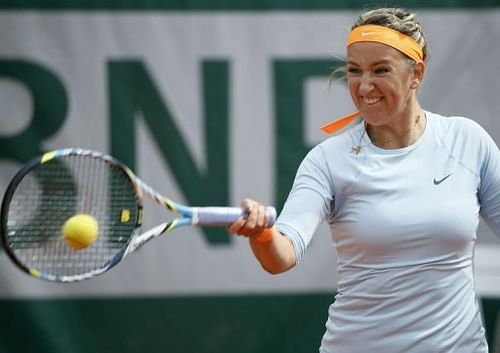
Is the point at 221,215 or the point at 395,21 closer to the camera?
the point at 221,215

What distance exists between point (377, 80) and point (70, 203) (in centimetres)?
146

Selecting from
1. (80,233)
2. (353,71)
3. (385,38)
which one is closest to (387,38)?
(385,38)

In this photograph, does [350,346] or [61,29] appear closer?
[350,346]

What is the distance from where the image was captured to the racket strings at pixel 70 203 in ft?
11.0

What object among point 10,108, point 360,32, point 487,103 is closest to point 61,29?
point 10,108

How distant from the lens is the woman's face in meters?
2.54

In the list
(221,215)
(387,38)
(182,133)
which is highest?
(387,38)

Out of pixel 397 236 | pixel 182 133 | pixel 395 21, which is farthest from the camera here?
pixel 182 133

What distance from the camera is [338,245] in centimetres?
261

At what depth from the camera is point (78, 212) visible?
3.58 meters

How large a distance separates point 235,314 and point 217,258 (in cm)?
24

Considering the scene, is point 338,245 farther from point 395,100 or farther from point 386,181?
point 395,100

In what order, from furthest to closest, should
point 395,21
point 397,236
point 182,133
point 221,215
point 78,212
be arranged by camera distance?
1. point 182,133
2. point 78,212
3. point 395,21
4. point 397,236
5. point 221,215

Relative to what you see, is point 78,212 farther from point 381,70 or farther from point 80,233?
point 381,70
